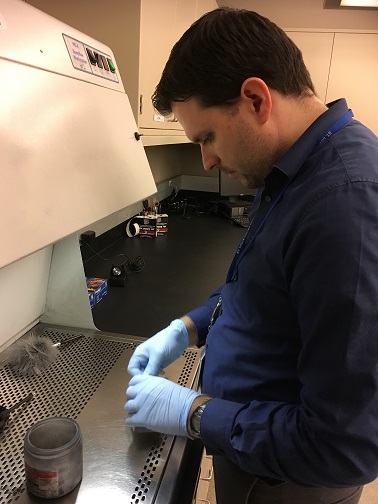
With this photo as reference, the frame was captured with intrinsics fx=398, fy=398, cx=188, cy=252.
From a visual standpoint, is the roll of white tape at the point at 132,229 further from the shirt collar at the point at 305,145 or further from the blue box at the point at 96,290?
the shirt collar at the point at 305,145

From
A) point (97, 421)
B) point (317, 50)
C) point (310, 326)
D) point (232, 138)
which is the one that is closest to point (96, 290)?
point (97, 421)

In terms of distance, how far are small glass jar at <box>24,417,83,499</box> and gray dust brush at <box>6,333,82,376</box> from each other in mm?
309

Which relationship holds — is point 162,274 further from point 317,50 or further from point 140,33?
point 317,50

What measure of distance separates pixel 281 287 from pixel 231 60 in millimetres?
361

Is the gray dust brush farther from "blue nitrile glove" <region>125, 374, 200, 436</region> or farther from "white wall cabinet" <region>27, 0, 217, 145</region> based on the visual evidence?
"white wall cabinet" <region>27, 0, 217, 145</region>

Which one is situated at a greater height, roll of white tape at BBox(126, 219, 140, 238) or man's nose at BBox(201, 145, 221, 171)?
man's nose at BBox(201, 145, 221, 171)

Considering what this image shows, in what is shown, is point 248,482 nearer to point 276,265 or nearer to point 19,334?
point 276,265

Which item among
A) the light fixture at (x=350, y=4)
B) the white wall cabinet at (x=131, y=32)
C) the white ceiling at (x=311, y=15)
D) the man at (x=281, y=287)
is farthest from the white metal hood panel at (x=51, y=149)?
the white ceiling at (x=311, y=15)

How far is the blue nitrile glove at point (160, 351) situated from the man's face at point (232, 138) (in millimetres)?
452

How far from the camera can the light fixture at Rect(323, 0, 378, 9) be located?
2755 mm

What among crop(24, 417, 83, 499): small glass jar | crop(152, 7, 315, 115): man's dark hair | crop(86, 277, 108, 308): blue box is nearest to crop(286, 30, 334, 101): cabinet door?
crop(86, 277, 108, 308): blue box

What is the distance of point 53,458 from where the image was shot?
61 cm

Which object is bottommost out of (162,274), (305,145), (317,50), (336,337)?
(162,274)

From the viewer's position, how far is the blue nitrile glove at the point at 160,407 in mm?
744
